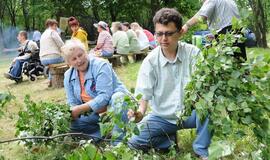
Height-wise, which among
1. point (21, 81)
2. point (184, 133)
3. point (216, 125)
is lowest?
point (21, 81)

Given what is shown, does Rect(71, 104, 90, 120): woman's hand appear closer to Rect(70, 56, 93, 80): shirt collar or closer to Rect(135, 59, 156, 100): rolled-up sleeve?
Rect(70, 56, 93, 80): shirt collar

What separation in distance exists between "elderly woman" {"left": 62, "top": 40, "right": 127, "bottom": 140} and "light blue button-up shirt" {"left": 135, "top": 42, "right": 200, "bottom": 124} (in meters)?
0.55

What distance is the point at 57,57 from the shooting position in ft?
28.3

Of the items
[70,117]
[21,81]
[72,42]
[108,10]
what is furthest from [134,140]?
[108,10]

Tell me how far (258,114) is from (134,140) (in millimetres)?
1604

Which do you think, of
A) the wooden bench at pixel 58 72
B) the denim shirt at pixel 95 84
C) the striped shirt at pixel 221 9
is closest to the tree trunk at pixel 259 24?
the wooden bench at pixel 58 72

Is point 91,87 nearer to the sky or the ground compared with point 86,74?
nearer to the ground

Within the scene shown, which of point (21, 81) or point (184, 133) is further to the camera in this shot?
point (21, 81)

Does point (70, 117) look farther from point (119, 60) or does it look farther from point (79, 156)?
point (119, 60)

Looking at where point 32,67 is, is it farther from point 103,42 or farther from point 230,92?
point 230,92

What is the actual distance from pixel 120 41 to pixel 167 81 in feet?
25.7

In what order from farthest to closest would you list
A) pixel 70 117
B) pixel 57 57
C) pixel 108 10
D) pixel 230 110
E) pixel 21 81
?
pixel 108 10, pixel 21 81, pixel 57 57, pixel 70 117, pixel 230 110

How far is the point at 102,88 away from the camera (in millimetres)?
3799

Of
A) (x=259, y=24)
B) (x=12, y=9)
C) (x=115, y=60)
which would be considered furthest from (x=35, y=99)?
(x=12, y=9)
